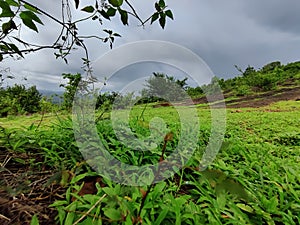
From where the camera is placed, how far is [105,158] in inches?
42.0

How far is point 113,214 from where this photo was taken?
690mm

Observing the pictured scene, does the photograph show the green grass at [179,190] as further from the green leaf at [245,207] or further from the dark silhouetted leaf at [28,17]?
the dark silhouetted leaf at [28,17]

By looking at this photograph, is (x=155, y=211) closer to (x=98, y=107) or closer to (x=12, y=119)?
(x=98, y=107)

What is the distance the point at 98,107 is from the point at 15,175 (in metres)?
1.01

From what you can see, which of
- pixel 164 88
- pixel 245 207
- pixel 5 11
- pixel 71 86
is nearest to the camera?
pixel 5 11

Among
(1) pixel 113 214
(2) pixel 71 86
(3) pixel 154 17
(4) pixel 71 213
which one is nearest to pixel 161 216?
(1) pixel 113 214

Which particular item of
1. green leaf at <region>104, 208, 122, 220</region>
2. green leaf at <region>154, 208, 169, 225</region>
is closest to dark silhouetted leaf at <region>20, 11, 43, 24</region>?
green leaf at <region>104, 208, 122, 220</region>

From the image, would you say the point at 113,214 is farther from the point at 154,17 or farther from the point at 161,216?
the point at 154,17

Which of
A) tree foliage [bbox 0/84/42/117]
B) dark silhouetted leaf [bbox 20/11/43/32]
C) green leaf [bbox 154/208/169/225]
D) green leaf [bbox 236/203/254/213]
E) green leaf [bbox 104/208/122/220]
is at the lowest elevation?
green leaf [bbox 236/203/254/213]

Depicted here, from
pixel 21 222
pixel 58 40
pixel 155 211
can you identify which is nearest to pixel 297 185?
pixel 155 211

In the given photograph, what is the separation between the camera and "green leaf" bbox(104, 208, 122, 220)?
0.68 metres

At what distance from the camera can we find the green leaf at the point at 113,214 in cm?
68

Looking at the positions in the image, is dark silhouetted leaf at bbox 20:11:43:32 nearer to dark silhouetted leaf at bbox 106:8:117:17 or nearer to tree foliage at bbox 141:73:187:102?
dark silhouetted leaf at bbox 106:8:117:17

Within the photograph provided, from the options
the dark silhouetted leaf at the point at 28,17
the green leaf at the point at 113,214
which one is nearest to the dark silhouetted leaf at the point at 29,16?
the dark silhouetted leaf at the point at 28,17
